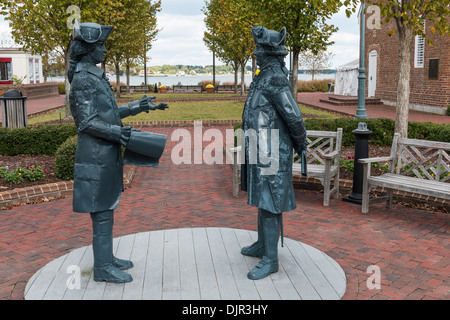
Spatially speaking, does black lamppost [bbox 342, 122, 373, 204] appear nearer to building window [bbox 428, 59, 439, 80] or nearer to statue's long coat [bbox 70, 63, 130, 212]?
statue's long coat [bbox 70, 63, 130, 212]

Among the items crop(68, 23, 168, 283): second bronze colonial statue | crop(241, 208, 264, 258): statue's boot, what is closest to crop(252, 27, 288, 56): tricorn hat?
crop(68, 23, 168, 283): second bronze colonial statue

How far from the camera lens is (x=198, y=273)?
4141mm

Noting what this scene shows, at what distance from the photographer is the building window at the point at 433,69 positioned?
19.6m

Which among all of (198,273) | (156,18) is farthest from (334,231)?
(156,18)

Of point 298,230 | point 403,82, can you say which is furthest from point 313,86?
point 298,230

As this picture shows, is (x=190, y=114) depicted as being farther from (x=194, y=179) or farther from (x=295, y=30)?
(x=194, y=179)

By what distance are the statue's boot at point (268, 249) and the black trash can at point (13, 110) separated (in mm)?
8466

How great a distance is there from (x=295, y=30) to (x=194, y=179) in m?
8.39

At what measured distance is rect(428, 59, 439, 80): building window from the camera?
64.4ft

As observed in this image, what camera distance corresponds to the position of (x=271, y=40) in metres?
3.92

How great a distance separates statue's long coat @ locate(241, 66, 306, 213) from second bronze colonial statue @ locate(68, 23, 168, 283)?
83 centimetres

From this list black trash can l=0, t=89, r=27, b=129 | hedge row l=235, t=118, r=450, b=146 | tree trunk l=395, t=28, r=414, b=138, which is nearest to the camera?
tree trunk l=395, t=28, r=414, b=138

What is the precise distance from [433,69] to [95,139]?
1922 centimetres

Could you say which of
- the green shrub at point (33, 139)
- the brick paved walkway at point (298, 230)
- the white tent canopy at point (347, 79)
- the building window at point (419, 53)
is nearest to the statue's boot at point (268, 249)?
the brick paved walkway at point (298, 230)
